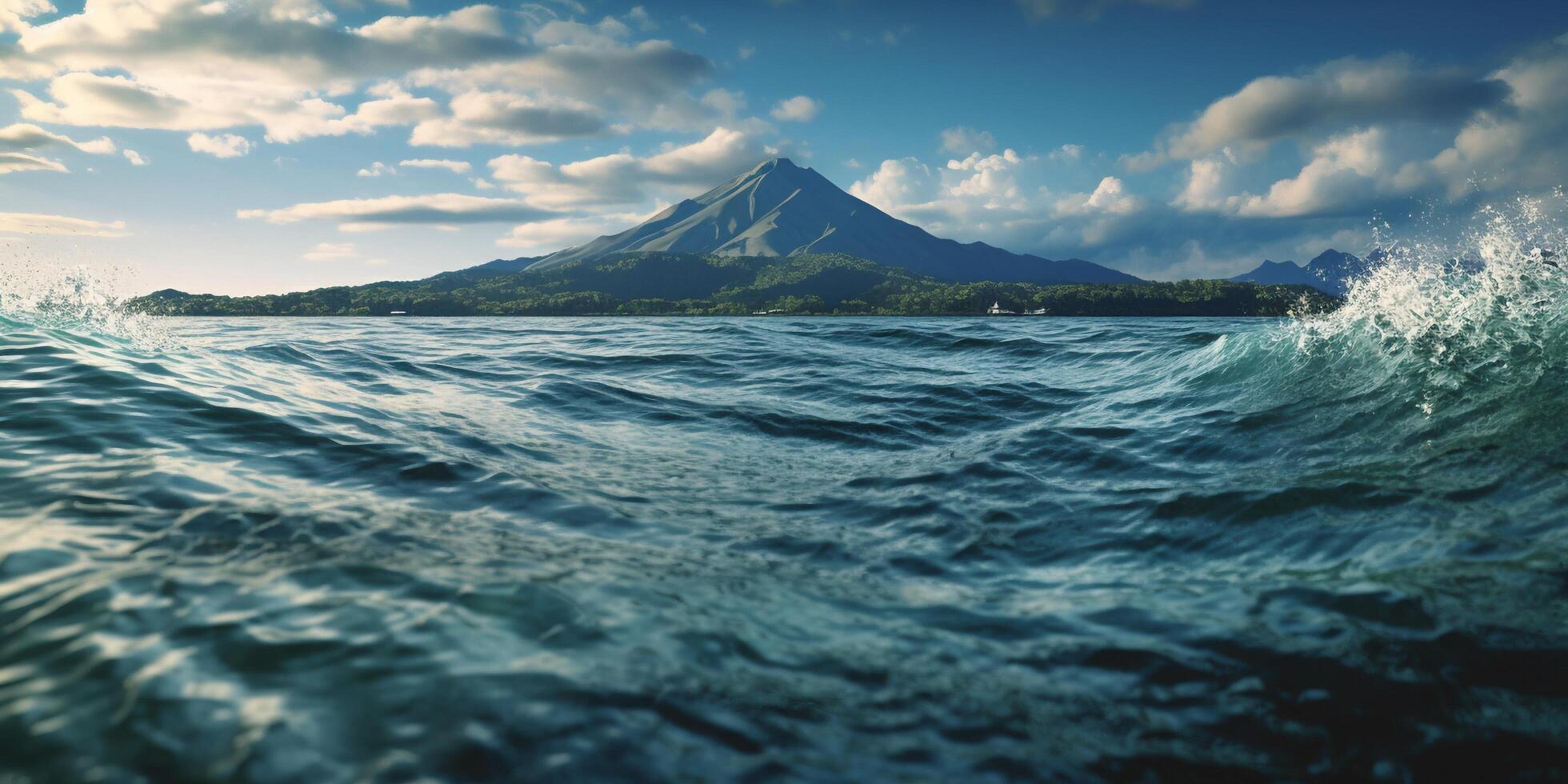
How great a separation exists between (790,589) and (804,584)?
7.1 inches

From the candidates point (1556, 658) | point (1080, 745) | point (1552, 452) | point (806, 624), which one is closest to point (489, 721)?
point (806, 624)

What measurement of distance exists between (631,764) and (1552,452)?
8.59 metres

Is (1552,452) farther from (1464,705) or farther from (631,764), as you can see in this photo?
(631,764)

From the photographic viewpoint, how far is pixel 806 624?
16.5ft

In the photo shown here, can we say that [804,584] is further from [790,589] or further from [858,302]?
[858,302]

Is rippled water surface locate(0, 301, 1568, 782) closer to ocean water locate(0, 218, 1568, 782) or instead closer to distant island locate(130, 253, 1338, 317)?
ocean water locate(0, 218, 1568, 782)

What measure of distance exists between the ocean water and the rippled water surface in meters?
0.03

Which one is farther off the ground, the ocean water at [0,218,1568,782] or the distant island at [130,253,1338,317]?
the distant island at [130,253,1338,317]

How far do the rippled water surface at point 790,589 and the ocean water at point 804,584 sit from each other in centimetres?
3

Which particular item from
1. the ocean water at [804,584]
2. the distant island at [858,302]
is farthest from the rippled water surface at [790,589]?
the distant island at [858,302]

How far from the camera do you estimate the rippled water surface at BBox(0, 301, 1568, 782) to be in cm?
346

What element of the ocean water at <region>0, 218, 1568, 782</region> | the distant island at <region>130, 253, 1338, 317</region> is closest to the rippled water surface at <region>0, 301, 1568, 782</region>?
the ocean water at <region>0, 218, 1568, 782</region>

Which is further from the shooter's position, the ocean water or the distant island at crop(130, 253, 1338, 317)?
the distant island at crop(130, 253, 1338, 317)

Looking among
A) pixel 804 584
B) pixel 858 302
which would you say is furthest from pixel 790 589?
pixel 858 302
